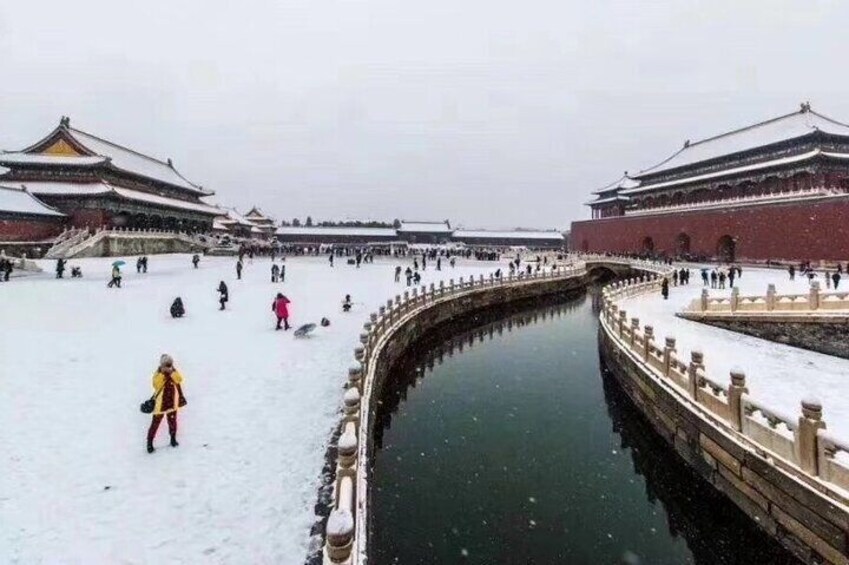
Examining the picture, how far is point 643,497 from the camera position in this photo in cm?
839

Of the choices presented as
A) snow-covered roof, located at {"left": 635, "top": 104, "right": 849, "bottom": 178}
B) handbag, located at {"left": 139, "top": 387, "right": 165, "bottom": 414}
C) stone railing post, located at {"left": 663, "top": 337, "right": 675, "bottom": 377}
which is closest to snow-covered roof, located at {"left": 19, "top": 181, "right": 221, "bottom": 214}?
handbag, located at {"left": 139, "top": 387, "right": 165, "bottom": 414}

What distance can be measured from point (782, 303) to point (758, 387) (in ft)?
25.0

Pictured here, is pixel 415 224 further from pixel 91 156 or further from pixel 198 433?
pixel 198 433

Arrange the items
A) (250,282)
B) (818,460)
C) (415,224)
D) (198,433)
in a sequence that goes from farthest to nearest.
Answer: (415,224) < (250,282) < (198,433) < (818,460)

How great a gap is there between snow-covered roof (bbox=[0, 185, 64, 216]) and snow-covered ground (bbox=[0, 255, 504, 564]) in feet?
70.5

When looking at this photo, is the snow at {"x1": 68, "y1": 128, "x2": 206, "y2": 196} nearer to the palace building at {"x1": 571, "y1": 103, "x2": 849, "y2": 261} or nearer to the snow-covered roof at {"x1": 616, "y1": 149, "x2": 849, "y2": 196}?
the palace building at {"x1": 571, "y1": 103, "x2": 849, "y2": 261}

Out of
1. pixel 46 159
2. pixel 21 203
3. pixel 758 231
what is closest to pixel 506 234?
pixel 758 231

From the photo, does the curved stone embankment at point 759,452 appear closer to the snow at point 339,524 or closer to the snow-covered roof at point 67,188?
the snow at point 339,524

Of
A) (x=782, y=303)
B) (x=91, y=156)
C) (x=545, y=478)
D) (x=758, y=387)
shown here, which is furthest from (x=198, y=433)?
(x=91, y=156)

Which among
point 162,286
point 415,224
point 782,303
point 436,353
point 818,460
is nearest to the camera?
point 818,460

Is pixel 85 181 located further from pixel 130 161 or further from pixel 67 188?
pixel 130 161

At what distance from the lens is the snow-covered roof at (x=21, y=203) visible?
31797 millimetres

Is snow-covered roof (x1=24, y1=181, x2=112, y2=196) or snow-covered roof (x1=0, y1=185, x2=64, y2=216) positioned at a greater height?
snow-covered roof (x1=24, y1=181, x2=112, y2=196)

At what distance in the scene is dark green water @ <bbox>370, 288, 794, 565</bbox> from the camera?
6879mm
